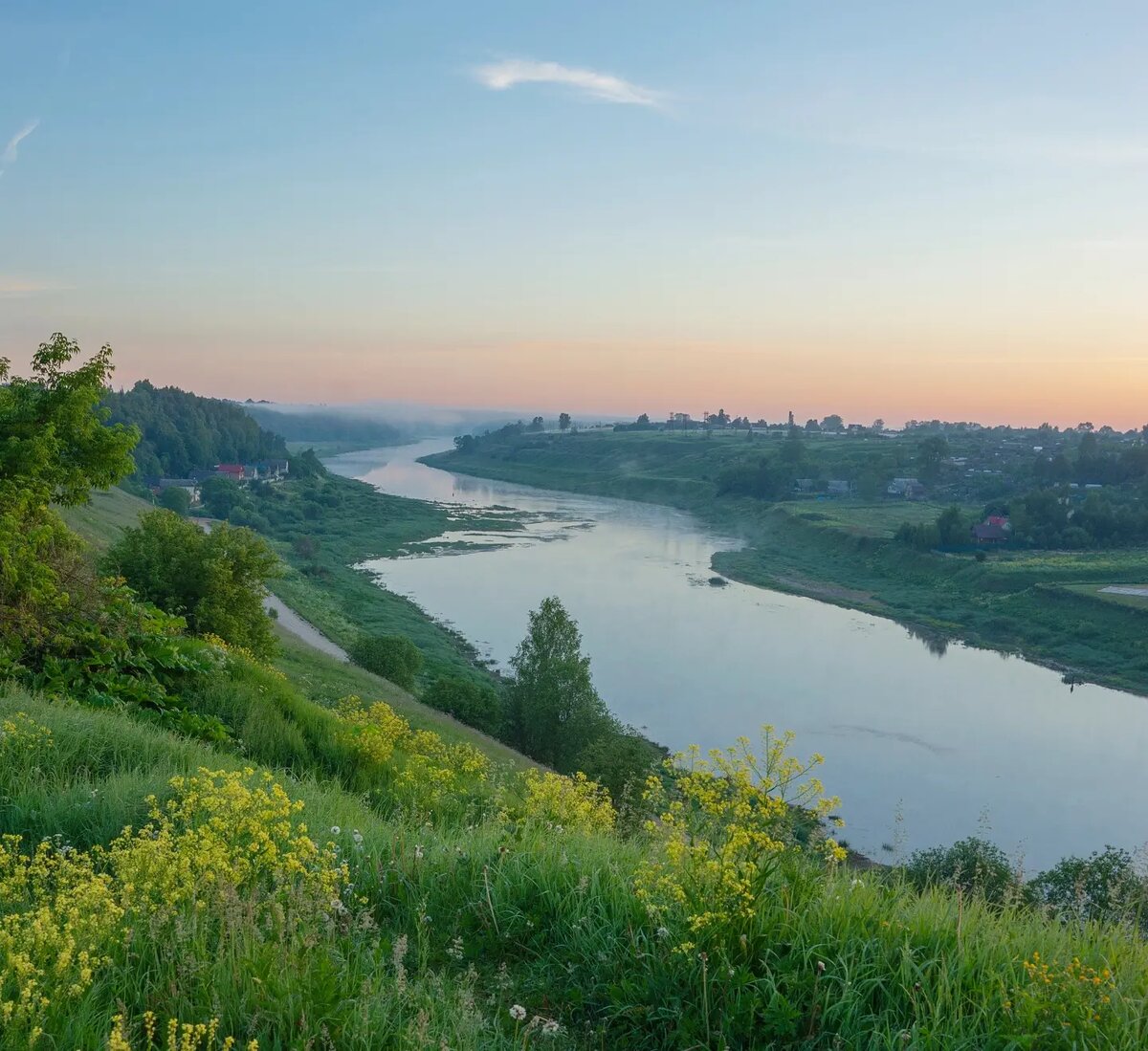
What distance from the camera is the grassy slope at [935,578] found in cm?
4078

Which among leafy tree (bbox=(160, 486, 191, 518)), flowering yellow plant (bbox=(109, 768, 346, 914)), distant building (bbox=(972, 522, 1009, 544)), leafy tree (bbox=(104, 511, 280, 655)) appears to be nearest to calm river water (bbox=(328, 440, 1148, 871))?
flowering yellow plant (bbox=(109, 768, 346, 914))

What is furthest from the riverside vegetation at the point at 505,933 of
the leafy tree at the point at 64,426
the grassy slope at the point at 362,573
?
the grassy slope at the point at 362,573

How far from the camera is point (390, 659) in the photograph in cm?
2811

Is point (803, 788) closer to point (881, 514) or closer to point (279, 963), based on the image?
point (279, 963)

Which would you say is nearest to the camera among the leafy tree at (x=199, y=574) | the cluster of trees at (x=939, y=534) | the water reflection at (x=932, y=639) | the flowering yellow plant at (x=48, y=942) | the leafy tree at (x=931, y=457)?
the flowering yellow plant at (x=48, y=942)

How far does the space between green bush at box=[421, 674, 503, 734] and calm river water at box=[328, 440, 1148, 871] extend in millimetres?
5238

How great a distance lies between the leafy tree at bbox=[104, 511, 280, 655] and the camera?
1510 cm

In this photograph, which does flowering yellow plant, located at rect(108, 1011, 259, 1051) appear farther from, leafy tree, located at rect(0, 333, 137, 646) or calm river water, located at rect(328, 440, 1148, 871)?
calm river water, located at rect(328, 440, 1148, 871)

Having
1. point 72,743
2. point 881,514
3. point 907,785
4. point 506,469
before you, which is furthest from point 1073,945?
point 506,469

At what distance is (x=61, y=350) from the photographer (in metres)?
9.75

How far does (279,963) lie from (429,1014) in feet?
1.71

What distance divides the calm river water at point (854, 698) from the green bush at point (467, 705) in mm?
5238

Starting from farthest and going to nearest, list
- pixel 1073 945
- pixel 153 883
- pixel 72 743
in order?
pixel 72 743
pixel 1073 945
pixel 153 883

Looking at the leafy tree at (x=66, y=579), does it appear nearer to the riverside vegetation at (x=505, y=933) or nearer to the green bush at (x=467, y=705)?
the riverside vegetation at (x=505, y=933)
